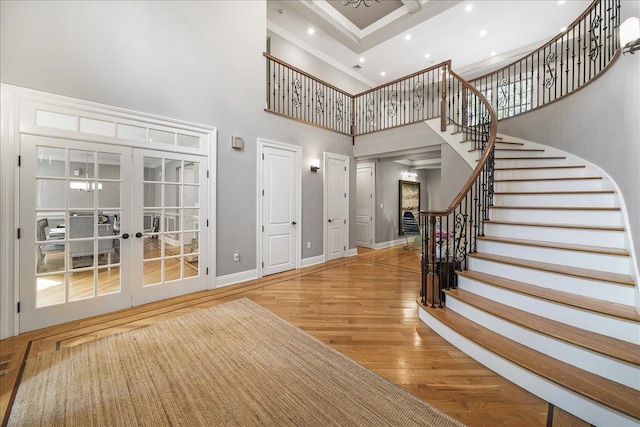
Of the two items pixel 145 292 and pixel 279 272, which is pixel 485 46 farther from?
pixel 145 292

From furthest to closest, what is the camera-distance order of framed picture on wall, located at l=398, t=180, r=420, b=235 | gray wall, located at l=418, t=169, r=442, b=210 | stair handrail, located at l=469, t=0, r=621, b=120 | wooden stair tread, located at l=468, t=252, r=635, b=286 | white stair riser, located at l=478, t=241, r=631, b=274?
gray wall, located at l=418, t=169, r=442, b=210 → framed picture on wall, located at l=398, t=180, r=420, b=235 → stair handrail, located at l=469, t=0, r=621, b=120 → white stair riser, located at l=478, t=241, r=631, b=274 → wooden stair tread, located at l=468, t=252, r=635, b=286

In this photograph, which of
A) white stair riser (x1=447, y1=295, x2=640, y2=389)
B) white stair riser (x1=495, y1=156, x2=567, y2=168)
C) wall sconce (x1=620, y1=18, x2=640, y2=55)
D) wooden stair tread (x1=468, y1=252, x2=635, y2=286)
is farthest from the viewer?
white stair riser (x1=495, y1=156, x2=567, y2=168)

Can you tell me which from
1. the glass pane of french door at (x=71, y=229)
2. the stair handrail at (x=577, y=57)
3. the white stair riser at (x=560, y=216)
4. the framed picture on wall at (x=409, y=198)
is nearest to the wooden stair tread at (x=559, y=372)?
the white stair riser at (x=560, y=216)

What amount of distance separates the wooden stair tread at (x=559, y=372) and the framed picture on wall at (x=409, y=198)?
19.4 feet

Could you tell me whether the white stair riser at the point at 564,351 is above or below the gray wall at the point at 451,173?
below

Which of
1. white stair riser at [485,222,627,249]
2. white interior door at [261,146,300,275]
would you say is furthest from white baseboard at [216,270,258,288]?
white stair riser at [485,222,627,249]

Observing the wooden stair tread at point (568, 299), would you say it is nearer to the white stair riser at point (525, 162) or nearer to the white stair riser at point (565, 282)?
the white stair riser at point (565, 282)

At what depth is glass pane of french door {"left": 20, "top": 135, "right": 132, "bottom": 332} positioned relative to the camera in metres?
2.48

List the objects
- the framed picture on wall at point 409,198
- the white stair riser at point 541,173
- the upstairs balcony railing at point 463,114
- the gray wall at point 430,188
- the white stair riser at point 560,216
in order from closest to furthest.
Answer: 1. the white stair riser at point 560,216
2. the upstairs balcony railing at point 463,114
3. the white stair riser at point 541,173
4. the framed picture on wall at point 409,198
5. the gray wall at point 430,188

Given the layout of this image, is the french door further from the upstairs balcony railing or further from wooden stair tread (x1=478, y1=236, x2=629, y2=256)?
wooden stair tread (x1=478, y1=236, x2=629, y2=256)

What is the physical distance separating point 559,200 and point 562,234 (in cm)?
77

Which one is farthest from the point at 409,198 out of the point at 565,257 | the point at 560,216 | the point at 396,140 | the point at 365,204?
the point at 565,257

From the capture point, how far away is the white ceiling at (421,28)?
5.16 meters

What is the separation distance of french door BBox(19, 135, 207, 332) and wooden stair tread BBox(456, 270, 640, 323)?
12.2ft
